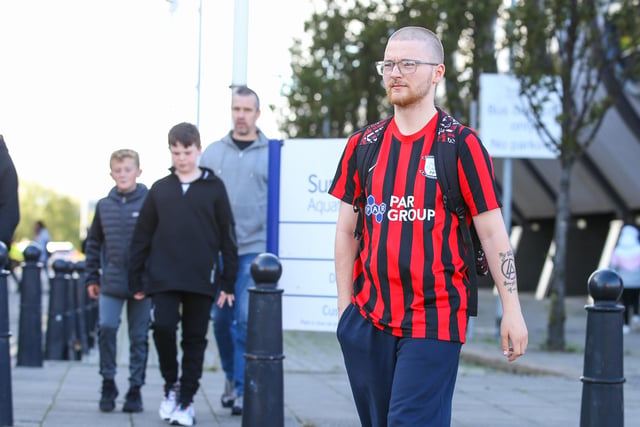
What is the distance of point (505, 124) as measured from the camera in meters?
16.4

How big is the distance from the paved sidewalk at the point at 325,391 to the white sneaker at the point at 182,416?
14 cm

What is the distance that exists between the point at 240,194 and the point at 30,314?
424 cm

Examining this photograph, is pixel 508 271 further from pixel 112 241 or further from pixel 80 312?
pixel 80 312

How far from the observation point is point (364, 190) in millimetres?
4379

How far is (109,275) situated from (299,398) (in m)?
1.98

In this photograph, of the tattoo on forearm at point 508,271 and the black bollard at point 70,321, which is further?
the black bollard at point 70,321

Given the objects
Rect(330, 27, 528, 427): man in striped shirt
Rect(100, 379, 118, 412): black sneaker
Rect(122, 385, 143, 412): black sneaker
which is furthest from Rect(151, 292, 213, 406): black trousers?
Rect(330, 27, 528, 427): man in striped shirt

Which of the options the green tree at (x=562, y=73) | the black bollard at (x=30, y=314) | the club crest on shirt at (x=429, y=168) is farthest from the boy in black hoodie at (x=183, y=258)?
the green tree at (x=562, y=73)

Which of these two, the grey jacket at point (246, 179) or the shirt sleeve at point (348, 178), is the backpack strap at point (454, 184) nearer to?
the shirt sleeve at point (348, 178)

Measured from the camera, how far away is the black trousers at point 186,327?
23.6 ft

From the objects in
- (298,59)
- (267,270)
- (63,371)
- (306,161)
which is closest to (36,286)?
(63,371)

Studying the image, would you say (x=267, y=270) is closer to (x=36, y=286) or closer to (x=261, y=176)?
(x=261, y=176)

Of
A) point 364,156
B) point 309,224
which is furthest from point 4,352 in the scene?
point 364,156

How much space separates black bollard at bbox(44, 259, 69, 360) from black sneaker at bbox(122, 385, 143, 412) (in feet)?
17.1
